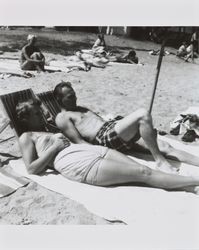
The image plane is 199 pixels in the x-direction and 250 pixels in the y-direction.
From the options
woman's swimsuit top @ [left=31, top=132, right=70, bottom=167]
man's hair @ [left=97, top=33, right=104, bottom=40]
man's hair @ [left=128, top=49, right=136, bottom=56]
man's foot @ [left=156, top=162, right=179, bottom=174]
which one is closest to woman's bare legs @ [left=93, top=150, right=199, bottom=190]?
man's foot @ [left=156, top=162, right=179, bottom=174]

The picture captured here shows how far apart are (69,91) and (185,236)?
1.34 meters

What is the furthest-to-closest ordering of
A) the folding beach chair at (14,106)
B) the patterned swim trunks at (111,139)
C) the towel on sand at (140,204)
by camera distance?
1. the folding beach chair at (14,106)
2. the patterned swim trunks at (111,139)
3. the towel on sand at (140,204)

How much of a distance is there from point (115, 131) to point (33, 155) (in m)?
0.61

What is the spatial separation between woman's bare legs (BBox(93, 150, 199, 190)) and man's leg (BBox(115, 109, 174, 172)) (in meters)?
0.24

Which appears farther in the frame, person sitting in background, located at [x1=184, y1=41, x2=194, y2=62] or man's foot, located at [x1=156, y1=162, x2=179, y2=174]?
person sitting in background, located at [x1=184, y1=41, x2=194, y2=62]

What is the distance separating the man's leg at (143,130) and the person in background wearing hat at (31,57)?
1198 millimetres

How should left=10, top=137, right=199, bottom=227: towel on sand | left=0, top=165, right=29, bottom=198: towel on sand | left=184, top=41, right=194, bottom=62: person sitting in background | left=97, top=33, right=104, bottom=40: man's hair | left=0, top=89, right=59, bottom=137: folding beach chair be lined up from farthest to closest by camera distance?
1. left=184, top=41, right=194, bottom=62: person sitting in background
2. left=97, top=33, right=104, bottom=40: man's hair
3. left=0, top=89, right=59, bottom=137: folding beach chair
4. left=0, top=165, right=29, bottom=198: towel on sand
5. left=10, top=137, right=199, bottom=227: towel on sand

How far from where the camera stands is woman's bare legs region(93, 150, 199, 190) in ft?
8.36

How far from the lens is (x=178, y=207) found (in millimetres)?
2551

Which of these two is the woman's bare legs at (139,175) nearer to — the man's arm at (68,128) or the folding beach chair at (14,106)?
the man's arm at (68,128)

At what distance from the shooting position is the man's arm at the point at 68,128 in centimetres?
289

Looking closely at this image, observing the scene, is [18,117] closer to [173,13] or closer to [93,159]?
[93,159]

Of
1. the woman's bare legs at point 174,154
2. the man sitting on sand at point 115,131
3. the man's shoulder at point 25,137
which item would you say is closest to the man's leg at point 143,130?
the man sitting on sand at point 115,131

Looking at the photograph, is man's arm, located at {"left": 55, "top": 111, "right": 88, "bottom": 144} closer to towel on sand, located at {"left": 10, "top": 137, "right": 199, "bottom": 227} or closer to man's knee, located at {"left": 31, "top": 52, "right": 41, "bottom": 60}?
towel on sand, located at {"left": 10, "top": 137, "right": 199, "bottom": 227}
